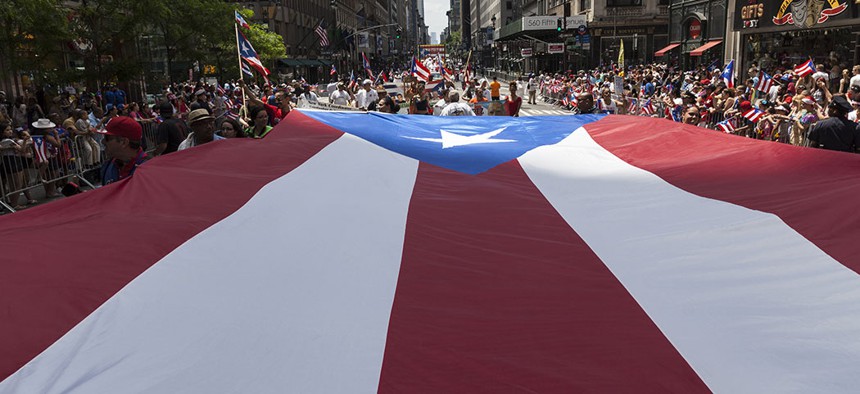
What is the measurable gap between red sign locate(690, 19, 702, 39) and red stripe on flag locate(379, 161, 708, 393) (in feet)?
142

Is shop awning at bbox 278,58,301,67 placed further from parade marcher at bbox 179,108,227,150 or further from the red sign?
parade marcher at bbox 179,108,227,150

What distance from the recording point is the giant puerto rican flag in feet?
8.70

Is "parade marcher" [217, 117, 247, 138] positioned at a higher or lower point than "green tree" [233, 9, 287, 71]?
lower

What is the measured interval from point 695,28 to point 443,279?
148 feet

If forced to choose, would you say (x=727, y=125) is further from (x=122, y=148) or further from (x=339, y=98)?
(x=122, y=148)

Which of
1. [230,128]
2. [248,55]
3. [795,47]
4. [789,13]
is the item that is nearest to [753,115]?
[248,55]

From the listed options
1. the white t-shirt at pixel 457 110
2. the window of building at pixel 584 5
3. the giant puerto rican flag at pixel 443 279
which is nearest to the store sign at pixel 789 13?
the white t-shirt at pixel 457 110

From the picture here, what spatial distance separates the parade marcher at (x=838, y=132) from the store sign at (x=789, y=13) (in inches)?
888

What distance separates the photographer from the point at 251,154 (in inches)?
237

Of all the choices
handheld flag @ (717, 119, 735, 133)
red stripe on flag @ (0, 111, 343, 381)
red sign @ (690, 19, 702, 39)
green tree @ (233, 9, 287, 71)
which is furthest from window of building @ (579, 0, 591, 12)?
red stripe on flag @ (0, 111, 343, 381)

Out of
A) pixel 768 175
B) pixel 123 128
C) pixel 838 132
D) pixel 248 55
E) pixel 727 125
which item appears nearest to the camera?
pixel 768 175

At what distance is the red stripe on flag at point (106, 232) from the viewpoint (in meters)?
3.10

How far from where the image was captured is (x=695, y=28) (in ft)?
142

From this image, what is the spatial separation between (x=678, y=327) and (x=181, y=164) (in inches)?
167
